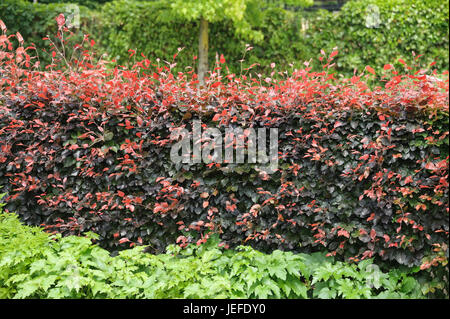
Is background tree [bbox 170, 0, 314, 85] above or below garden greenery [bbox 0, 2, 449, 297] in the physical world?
above

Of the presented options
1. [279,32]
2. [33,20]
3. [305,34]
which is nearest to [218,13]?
[279,32]

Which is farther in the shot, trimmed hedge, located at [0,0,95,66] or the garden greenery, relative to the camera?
trimmed hedge, located at [0,0,95,66]

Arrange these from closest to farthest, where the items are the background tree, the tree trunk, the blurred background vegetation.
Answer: the background tree < the tree trunk < the blurred background vegetation

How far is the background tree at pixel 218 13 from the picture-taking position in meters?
6.41

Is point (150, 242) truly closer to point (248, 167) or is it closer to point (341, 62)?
point (248, 167)

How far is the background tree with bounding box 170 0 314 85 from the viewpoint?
6414 millimetres

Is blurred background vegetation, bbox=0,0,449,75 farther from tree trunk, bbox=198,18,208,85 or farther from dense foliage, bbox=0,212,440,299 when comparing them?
dense foliage, bbox=0,212,440,299

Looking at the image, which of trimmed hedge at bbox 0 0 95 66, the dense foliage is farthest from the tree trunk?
the dense foliage

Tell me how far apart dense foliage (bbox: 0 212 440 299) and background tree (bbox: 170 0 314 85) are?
4.44m

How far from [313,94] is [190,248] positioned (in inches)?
65.7

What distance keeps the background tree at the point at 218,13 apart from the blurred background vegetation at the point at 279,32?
0.28 metres

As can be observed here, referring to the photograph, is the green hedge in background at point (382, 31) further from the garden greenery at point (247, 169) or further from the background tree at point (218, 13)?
the garden greenery at point (247, 169)

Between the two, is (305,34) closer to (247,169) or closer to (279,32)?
(279,32)

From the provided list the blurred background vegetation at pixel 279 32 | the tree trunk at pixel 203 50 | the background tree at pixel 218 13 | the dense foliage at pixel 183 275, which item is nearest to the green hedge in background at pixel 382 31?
the blurred background vegetation at pixel 279 32
